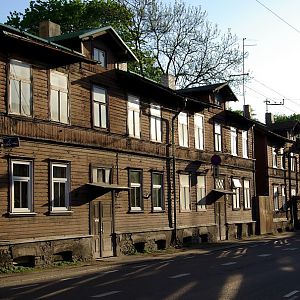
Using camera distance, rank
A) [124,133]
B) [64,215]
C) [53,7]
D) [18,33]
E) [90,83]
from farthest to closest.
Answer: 1. [53,7]
2. [124,133]
3. [90,83]
4. [64,215]
5. [18,33]

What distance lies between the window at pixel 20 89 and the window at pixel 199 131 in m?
14.0

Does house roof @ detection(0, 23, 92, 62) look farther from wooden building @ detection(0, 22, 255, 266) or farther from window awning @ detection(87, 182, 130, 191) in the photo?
window awning @ detection(87, 182, 130, 191)

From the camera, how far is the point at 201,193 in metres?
31.8

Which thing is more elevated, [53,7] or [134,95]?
[53,7]

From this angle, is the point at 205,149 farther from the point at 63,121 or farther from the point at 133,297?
the point at 133,297

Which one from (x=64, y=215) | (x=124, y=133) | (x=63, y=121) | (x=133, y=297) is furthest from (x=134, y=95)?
(x=133, y=297)

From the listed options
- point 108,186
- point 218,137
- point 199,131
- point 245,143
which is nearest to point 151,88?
point 199,131

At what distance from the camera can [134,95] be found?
2605 cm

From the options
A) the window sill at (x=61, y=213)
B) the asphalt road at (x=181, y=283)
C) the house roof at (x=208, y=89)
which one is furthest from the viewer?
the house roof at (x=208, y=89)

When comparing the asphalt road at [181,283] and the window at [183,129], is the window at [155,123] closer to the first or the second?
the window at [183,129]

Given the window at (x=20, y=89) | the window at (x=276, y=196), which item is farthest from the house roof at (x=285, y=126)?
the window at (x=20, y=89)

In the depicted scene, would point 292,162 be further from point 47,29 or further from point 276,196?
point 47,29

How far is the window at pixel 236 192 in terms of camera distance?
36219mm

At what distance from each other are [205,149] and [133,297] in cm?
2168
